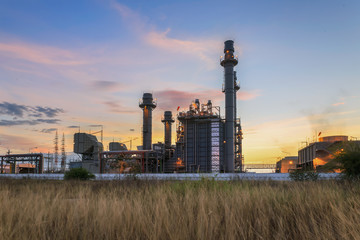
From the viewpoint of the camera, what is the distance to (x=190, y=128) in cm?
5875

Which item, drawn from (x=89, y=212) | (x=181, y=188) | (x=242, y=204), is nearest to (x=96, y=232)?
(x=89, y=212)

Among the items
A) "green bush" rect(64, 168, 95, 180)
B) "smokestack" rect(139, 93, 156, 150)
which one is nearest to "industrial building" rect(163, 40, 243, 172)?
"smokestack" rect(139, 93, 156, 150)

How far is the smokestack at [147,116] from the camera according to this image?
215 ft

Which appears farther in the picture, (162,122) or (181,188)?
(162,122)

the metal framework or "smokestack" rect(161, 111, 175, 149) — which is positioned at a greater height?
"smokestack" rect(161, 111, 175, 149)

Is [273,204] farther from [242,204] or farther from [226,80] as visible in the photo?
[226,80]

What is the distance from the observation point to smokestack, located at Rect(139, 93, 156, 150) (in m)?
65.6

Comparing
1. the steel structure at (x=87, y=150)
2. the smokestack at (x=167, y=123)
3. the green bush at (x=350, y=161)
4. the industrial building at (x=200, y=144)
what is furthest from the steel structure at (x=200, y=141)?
the green bush at (x=350, y=161)

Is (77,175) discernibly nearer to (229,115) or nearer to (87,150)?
(229,115)

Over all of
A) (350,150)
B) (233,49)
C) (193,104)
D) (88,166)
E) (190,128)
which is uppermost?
(233,49)

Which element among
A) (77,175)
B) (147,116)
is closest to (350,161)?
(77,175)

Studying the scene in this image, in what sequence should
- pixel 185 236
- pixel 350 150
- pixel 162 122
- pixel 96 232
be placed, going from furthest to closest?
pixel 162 122
pixel 350 150
pixel 96 232
pixel 185 236

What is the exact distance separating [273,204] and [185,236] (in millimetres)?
4200

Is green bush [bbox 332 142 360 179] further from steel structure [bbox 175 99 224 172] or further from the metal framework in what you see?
the metal framework
